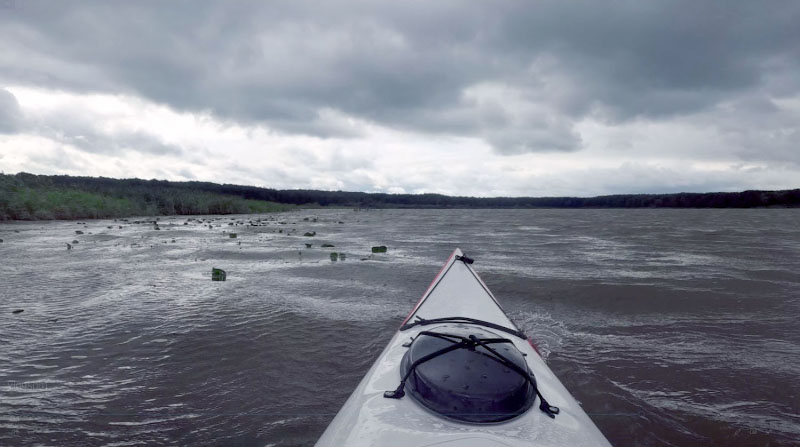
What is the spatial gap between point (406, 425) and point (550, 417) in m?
0.95

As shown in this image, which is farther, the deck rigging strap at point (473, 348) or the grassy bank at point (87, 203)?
the grassy bank at point (87, 203)

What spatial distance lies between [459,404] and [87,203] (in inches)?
1392

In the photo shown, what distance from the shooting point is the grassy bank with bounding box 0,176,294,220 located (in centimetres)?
2536

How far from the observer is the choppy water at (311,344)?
3752 millimetres

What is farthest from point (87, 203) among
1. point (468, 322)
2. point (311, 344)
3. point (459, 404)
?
point (459, 404)

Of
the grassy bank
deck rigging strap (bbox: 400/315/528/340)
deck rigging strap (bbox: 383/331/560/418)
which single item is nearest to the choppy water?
deck rigging strap (bbox: 400/315/528/340)

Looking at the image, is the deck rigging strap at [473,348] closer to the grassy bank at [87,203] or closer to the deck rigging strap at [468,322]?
the deck rigging strap at [468,322]

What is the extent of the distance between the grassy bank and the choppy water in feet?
59.3

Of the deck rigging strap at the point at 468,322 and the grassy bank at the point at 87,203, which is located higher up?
the grassy bank at the point at 87,203

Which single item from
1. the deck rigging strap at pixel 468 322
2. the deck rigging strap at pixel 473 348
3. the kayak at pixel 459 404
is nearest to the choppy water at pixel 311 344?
Answer: the deck rigging strap at pixel 468 322

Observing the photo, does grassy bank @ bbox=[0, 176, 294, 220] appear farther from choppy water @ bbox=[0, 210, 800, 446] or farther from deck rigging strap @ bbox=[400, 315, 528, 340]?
deck rigging strap @ bbox=[400, 315, 528, 340]

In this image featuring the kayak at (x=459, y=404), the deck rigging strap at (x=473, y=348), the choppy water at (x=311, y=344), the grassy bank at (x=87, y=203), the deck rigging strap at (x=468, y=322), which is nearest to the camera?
the kayak at (x=459, y=404)

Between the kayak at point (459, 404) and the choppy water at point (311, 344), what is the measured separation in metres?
1.06

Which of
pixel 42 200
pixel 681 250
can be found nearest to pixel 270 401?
pixel 681 250
